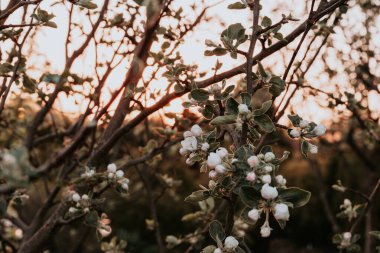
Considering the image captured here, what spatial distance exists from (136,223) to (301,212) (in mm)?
3175

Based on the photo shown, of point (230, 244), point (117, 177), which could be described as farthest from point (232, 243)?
point (117, 177)

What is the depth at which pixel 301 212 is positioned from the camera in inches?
345

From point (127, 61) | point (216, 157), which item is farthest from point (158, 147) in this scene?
point (216, 157)

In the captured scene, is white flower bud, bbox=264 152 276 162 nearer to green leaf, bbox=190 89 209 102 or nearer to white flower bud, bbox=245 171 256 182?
white flower bud, bbox=245 171 256 182

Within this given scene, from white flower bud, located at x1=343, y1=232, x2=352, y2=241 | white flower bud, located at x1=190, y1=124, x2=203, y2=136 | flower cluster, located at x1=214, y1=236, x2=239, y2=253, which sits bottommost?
white flower bud, located at x1=343, y1=232, x2=352, y2=241

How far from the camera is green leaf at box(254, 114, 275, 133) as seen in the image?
1459 mm

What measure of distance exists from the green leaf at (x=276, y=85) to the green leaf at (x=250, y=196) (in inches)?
16.6

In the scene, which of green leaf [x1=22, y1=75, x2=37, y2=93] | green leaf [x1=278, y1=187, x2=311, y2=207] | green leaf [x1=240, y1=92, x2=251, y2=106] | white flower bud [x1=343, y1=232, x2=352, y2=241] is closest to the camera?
green leaf [x1=278, y1=187, x2=311, y2=207]

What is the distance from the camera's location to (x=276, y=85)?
1595 mm

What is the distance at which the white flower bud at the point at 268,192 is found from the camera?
4.15 feet

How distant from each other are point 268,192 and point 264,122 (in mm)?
284

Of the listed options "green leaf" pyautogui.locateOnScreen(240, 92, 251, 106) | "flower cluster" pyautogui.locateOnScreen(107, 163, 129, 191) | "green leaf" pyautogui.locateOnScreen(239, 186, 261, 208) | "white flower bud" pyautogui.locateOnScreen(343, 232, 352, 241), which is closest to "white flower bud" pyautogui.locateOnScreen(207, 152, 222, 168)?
"green leaf" pyautogui.locateOnScreen(239, 186, 261, 208)

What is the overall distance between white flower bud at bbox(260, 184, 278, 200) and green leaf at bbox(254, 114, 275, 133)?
0.24 metres

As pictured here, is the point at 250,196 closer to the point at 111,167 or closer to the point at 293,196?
the point at 293,196
